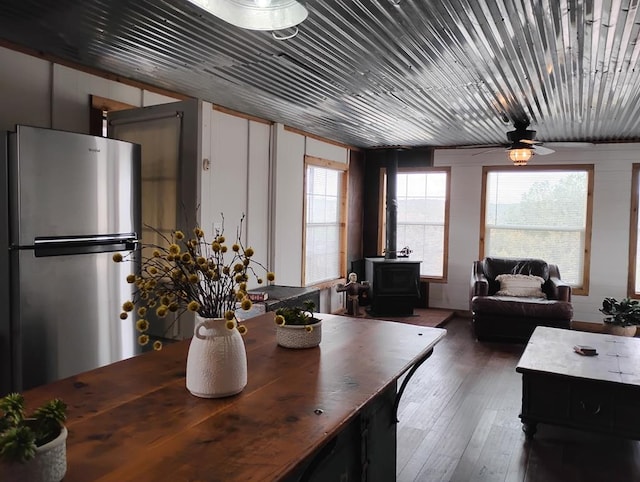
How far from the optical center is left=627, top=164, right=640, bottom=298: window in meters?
6.75

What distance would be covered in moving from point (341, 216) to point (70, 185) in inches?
199

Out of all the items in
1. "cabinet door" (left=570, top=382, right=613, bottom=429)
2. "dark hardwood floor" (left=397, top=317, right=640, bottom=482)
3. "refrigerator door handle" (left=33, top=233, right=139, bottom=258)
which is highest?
"refrigerator door handle" (left=33, top=233, right=139, bottom=258)

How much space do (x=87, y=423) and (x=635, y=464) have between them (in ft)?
10.4

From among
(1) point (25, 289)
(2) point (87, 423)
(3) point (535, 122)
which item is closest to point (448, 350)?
(3) point (535, 122)

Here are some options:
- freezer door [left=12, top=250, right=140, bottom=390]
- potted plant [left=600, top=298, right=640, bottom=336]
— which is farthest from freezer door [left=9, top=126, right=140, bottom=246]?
potted plant [left=600, top=298, right=640, bottom=336]

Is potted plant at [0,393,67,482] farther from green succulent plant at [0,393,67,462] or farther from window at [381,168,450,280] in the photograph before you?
window at [381,168,450,280]

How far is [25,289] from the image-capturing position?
104 inches

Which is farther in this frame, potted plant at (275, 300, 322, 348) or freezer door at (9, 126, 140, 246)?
freezer door at (9, 126, 140, 246)

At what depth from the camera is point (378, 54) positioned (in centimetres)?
330

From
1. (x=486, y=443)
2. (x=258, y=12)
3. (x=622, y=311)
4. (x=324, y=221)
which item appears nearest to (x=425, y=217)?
(x=324, y=221)

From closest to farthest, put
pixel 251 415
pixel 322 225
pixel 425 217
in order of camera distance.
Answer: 1. pixel 251 415
2. pixel 322 225
3. pixel 425 217

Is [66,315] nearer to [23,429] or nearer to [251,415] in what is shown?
[251,415]

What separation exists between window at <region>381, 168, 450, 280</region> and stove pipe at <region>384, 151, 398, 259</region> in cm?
23

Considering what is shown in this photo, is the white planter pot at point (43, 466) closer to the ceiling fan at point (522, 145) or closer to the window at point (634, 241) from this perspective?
the ceiling fan at point (522, 145)
